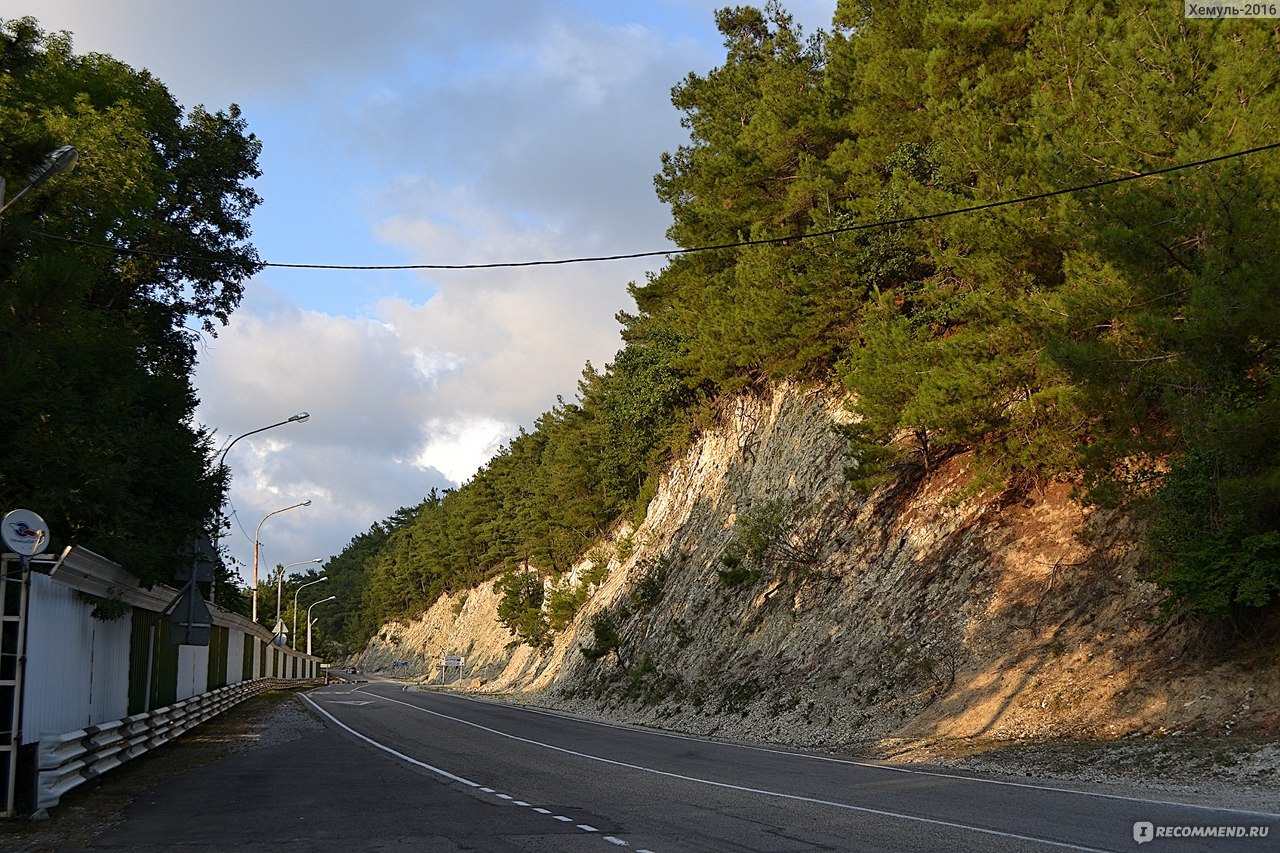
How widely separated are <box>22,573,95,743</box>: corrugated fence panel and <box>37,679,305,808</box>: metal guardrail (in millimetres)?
354

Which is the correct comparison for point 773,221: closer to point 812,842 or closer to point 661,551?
point 661,551

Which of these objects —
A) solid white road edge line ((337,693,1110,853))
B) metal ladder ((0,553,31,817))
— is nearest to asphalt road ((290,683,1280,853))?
solid white road edge line ((337,693,1110,853))

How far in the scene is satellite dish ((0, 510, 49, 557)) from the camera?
10867mm

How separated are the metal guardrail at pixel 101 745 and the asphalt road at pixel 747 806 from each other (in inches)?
145

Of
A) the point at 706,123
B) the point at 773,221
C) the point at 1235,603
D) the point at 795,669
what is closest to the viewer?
the point at 1235,603

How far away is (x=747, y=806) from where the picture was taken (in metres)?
11.0

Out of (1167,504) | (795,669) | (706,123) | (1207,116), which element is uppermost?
(706,123)

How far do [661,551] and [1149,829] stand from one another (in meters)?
37.0

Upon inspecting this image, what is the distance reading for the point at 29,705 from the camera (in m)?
11.9

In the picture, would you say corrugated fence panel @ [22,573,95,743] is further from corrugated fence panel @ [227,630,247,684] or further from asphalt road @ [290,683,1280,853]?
corrugated fence panel @ [227,630,247,684]

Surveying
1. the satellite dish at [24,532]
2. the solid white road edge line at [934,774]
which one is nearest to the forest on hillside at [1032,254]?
the solid white road edge line at [934,774]

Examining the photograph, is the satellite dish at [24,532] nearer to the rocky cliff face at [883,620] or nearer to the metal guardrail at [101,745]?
the metal guardrail at [101,745]

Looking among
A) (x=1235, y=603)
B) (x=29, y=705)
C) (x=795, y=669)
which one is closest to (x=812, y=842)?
(x=29, y=705)

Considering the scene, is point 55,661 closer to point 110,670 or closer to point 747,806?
point 110,670
